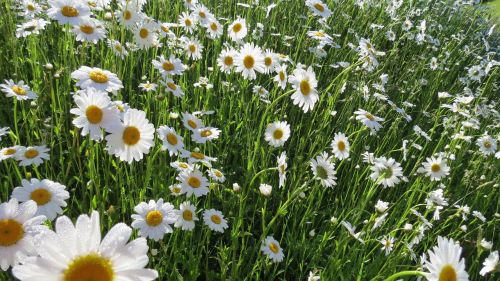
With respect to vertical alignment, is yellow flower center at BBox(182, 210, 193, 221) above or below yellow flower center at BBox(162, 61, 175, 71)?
below

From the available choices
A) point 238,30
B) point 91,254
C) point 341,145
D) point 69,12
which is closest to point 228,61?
point 238,30

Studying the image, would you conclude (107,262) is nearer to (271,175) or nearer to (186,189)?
(186,189)

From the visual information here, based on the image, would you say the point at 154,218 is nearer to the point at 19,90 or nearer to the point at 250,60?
the point at 19,90

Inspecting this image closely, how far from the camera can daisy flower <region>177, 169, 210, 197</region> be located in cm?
167

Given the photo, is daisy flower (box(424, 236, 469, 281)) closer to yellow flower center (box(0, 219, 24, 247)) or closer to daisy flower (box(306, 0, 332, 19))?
yellow flower center (box(0, 219, 24, 247))

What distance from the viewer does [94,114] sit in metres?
1.29

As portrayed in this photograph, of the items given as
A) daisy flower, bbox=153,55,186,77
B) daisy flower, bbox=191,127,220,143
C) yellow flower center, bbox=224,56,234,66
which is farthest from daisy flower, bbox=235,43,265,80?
daisy flower, bbox=191,127,220,143

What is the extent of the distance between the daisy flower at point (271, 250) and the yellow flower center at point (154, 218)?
51cm

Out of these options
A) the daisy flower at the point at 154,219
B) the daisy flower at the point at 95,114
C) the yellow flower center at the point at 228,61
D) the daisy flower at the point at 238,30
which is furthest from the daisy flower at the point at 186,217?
the daisy flower at the point at 238,30

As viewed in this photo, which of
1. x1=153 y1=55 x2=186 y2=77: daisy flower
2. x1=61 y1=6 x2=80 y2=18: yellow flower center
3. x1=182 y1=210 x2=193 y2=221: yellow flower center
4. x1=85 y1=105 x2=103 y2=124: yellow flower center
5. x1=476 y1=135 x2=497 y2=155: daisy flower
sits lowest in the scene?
x1=476 y1=135 x2=497 y2=155: daisy flower

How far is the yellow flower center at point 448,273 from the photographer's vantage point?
3.56ft

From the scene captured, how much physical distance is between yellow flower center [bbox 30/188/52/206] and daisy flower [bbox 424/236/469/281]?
3.78 ft

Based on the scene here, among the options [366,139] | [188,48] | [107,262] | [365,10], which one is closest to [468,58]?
[365,10]

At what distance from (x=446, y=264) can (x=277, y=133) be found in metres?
1.28
